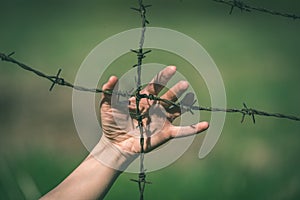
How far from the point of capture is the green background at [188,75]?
341 centimetres

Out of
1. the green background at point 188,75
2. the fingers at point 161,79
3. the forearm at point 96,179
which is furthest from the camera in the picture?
the green background at point 188,75

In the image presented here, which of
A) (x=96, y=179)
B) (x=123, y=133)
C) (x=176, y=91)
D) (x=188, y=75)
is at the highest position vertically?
(x=188, y=75)

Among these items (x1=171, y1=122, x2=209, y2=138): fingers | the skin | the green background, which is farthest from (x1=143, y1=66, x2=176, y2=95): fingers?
the green background

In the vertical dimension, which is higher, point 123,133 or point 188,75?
point 188,75

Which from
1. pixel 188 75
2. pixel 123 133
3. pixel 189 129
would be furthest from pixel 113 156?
pixel 188 75

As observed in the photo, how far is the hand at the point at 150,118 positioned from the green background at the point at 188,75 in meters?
0.74

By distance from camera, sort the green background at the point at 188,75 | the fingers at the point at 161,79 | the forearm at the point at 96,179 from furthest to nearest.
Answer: the green background at the point at 188,75 < the forearm at the point at 96,179 < the fingers at the point at 161,79

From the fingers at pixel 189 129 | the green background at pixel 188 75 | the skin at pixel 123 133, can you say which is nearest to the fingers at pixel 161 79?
the skin at pixel 123 133

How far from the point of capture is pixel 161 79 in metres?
1.68

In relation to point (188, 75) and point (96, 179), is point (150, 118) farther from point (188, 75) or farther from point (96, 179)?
point (188, 75)

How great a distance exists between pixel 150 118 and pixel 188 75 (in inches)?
108

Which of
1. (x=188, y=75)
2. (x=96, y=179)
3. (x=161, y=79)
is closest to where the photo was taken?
(x=161, y=79)

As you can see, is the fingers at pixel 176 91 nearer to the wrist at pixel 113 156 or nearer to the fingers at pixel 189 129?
the fingers at pixel 189 129

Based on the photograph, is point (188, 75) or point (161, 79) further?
point (188, 75)
